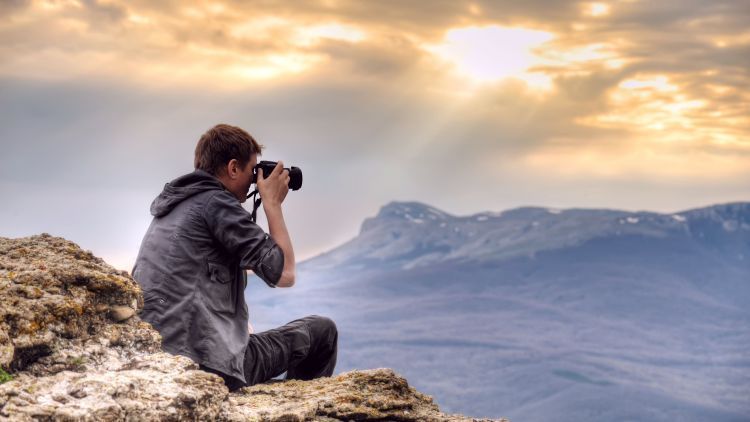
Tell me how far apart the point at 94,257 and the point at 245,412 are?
1.84 m

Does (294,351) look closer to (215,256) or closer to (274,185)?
(215,256)

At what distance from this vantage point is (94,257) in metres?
8.43

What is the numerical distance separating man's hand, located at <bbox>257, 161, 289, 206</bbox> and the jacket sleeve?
516mm

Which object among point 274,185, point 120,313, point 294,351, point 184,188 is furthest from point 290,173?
point 120,313

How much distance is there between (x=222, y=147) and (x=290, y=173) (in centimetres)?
85

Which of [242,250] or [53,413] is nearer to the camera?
[53,413]

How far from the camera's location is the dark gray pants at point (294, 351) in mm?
9711

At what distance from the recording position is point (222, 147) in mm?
9383

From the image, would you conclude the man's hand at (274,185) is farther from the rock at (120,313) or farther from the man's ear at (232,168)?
the rock at (120,313)

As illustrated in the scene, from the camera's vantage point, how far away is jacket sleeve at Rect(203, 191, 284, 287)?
882 cm

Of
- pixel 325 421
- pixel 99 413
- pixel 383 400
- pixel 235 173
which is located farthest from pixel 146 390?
pixel 235 173

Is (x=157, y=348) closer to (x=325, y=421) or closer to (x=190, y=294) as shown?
(x=190, y=294)

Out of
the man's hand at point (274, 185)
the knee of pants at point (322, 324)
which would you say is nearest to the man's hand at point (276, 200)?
the man's hand at point (274, 185)

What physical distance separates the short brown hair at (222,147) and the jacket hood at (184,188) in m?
0.15
